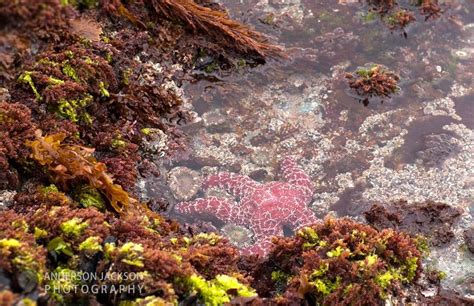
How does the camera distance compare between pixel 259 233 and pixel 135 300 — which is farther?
pixel 259 233

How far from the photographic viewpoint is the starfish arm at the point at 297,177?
6078 mm

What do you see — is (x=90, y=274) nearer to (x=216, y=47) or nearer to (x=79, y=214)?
(x=79, y=214)

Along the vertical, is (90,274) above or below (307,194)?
above

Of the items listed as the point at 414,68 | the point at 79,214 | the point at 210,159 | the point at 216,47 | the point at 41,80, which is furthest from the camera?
the point at 414,68

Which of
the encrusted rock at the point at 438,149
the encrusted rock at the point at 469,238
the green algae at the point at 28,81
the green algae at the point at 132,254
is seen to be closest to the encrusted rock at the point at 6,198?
the green algae at the point at 28,81

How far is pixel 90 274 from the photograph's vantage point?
339 centimetres

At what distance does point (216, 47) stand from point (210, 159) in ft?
4.99

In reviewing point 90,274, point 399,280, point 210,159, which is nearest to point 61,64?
point 210,159

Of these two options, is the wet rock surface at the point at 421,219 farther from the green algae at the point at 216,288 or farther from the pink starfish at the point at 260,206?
the green algae at the point at 216,288

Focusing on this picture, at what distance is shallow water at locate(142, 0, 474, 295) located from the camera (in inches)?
245

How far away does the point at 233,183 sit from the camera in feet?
19.9

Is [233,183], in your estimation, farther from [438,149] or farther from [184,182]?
[438,149]

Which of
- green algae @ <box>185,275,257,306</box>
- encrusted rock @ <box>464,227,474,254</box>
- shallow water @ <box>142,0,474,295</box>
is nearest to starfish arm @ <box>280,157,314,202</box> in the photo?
shallow water @ <box>142,0,474,295</box>

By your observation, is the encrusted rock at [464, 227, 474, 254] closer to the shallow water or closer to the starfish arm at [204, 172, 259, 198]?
the shallow water
